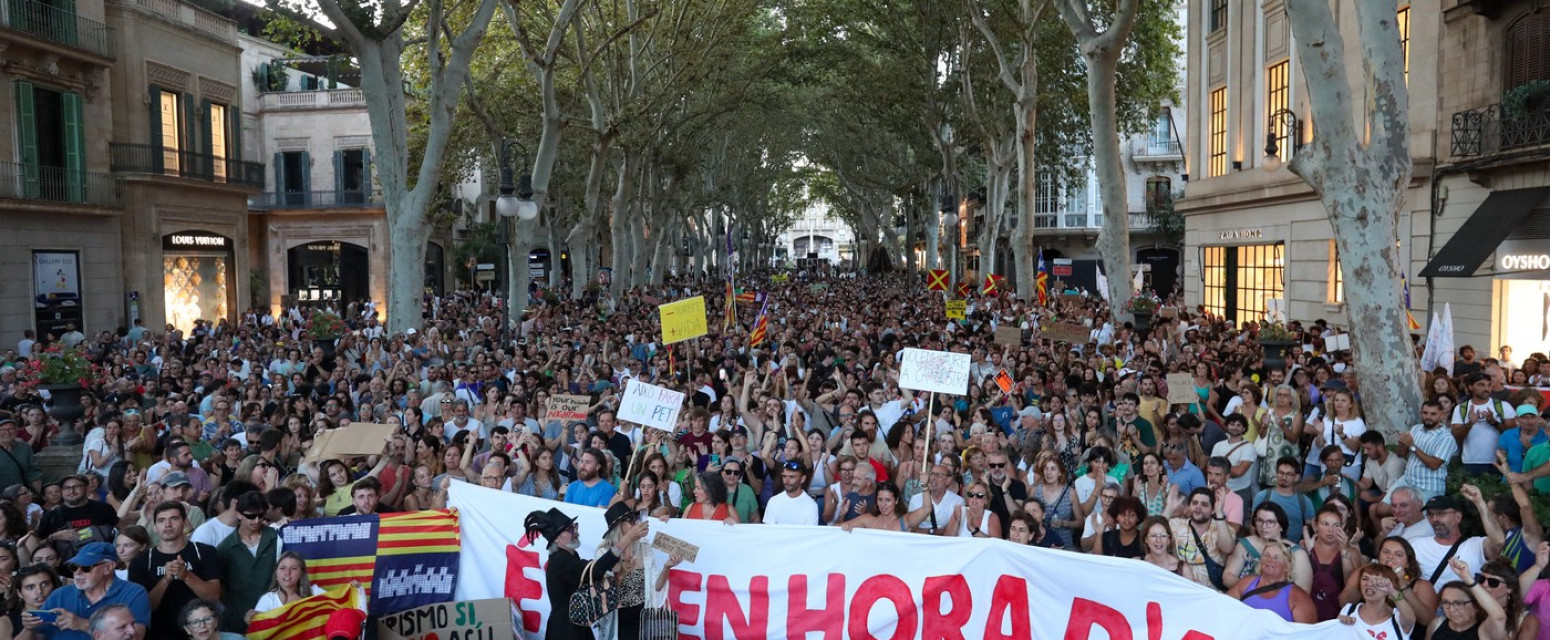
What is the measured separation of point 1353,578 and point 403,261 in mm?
16845

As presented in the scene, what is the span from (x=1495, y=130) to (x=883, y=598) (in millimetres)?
15335

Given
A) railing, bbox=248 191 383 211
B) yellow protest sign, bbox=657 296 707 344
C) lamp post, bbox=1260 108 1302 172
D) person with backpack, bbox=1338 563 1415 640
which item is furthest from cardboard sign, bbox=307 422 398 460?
railing, bbox=248 191 383 211

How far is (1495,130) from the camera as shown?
17.7m

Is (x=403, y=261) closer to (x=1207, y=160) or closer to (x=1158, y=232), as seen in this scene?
(x=1207, y=160)

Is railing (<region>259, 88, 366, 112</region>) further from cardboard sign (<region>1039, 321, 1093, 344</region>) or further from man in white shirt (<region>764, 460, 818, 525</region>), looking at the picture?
man in white shirt (<region>764, 460, 818, 525</region>)

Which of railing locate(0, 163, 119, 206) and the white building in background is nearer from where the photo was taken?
railing locate(0, 163, 119, 206)

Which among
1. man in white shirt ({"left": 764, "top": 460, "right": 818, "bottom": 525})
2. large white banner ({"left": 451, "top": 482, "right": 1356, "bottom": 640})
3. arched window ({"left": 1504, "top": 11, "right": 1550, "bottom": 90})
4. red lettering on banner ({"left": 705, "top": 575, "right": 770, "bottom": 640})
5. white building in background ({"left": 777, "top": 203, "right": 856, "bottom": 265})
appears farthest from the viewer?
white building in background ({"left": 777, "top": 203, "right": 856, "bottom": 265})

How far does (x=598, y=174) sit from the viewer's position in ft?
102

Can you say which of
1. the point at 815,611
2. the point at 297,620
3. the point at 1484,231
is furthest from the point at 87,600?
the point at 1484,231

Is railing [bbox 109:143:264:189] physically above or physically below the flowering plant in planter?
above

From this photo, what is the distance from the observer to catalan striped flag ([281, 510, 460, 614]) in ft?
25.4

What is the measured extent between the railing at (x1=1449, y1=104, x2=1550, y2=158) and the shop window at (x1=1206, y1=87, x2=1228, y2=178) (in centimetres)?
909

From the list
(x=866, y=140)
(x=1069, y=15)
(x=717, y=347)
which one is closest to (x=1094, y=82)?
(x=1069, y=15)

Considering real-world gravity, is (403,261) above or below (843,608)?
A: above
